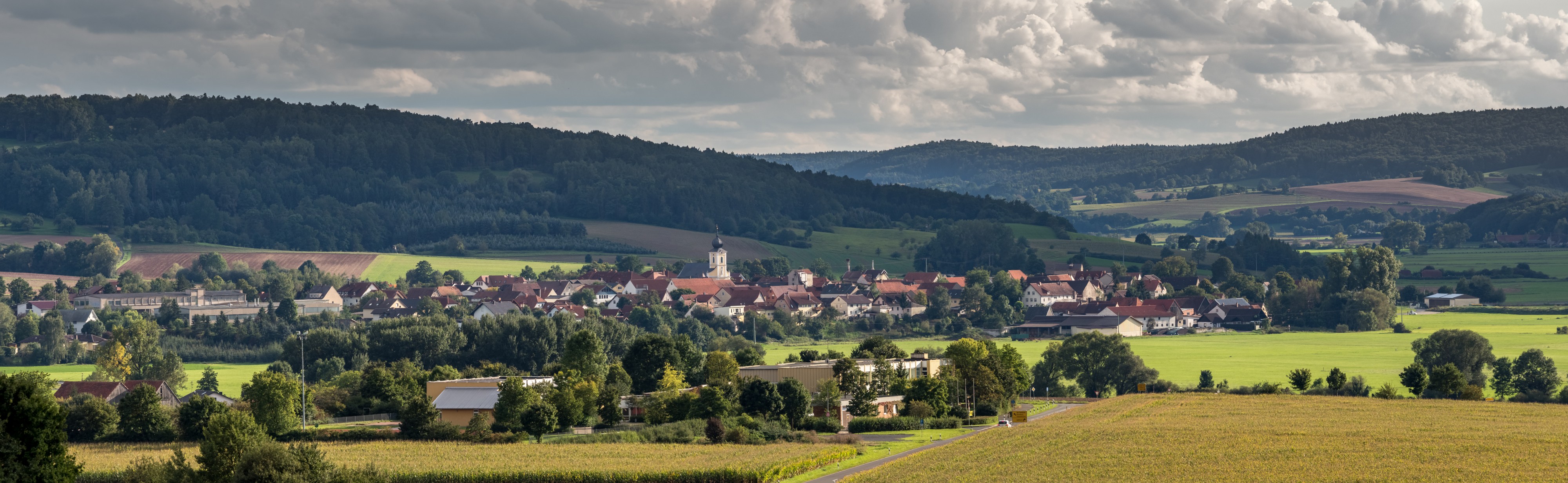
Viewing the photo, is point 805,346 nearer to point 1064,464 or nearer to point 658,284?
point 658,284

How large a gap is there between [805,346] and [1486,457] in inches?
3314

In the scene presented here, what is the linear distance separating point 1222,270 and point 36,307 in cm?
12669

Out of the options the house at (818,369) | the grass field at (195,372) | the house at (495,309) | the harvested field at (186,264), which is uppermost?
the harvested field at (186,264)

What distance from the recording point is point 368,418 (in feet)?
253

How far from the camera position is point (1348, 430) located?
61.3 metres

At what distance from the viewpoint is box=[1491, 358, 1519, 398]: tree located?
87812 millimetres

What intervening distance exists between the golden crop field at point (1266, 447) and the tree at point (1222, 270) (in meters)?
114

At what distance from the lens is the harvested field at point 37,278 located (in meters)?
171

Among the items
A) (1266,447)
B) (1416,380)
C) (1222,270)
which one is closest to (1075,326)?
Answer: (1222,270)

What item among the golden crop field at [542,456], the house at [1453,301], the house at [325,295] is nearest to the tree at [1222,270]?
the house at [1453,301]

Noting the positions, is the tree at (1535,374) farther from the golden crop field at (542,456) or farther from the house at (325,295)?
the house at (325,295)

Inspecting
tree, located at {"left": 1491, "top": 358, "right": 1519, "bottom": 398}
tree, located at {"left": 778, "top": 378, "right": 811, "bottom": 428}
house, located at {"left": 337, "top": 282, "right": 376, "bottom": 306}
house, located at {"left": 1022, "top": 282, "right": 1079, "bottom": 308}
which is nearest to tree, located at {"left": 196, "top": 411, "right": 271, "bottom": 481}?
tree, located at {"left": 778, "top": 378, "right": 811, "bottom": 428}

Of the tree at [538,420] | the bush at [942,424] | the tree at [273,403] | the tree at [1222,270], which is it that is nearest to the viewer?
the tree at [538,420]

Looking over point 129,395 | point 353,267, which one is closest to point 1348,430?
point 129,395
